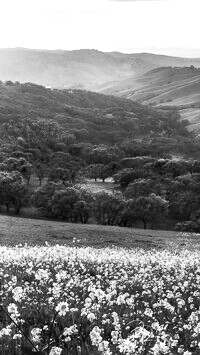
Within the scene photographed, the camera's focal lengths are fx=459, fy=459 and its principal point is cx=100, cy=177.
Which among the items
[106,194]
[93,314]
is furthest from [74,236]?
[93,314]

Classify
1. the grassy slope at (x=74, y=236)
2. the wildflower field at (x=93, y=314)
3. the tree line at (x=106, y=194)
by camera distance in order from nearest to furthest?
1. the wildflower field at (x=93, y=314)
2. the grassy slope at (x=74, y=236)
3. the tree line at (x=106, y=194)

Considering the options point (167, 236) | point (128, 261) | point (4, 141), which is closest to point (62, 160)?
point (4, 141)

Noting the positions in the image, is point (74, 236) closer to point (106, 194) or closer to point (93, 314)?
point (106, 194)

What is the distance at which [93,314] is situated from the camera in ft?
22.9

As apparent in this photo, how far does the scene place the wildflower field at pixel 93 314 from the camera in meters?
6.28

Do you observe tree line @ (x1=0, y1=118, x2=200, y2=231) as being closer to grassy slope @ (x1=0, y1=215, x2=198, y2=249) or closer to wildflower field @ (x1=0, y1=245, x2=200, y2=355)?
grassy slope @ (x1=0, y1=215, x2=198, y2=249)

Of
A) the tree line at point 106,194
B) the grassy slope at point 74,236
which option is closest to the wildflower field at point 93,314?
the grassy slope at point 74,236

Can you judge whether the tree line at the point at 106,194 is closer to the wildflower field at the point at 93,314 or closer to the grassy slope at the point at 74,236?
the grassy slope at the point at 74,236

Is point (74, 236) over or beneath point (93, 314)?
beneath

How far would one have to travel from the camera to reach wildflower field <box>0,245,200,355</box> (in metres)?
6.28

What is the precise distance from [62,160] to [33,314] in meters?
152

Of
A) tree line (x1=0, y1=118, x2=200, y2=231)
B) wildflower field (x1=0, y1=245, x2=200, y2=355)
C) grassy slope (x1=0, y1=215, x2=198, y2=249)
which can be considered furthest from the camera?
tree line (x1=0, y1=118, x2=200, y2=231)

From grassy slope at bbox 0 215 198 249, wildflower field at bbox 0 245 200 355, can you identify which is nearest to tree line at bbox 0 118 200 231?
grassy slope at bbox 0 215 198 249

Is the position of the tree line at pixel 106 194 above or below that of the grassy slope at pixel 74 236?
above
